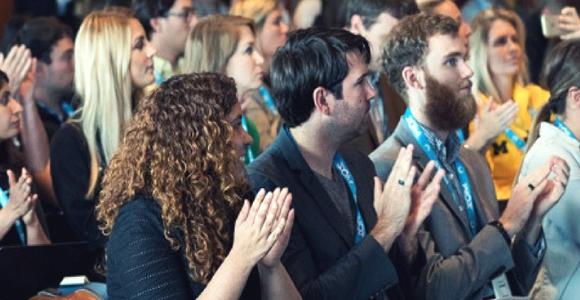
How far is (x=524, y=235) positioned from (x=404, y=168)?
82 cm

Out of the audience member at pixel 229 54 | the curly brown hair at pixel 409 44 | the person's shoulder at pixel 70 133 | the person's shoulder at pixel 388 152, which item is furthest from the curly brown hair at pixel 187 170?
the audience member at pixel 229 54

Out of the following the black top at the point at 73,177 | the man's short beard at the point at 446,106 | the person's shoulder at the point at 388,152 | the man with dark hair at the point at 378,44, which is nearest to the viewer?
the person's shoulder at the point at 388,152

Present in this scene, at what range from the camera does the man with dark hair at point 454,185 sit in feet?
13.4

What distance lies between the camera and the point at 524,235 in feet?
14.3

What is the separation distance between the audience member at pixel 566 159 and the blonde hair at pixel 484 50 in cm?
183

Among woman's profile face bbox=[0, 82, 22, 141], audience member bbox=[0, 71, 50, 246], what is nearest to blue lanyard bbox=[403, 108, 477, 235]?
audience member bbox=[0, 71, 50, 246]

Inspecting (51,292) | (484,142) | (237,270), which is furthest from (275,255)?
(484,142)

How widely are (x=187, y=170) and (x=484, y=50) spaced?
3.81m

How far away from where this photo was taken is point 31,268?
164 inches

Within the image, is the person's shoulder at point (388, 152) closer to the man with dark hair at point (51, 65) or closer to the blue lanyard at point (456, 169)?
the blue lanyard at point (456, 169)

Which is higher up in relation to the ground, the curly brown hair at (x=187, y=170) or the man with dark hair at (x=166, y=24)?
→ the curly brown hair at (x=187, y=170)

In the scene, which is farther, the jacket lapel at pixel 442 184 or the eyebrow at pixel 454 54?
the eyebrow at pixel 454 54

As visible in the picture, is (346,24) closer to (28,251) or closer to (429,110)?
(429,110)

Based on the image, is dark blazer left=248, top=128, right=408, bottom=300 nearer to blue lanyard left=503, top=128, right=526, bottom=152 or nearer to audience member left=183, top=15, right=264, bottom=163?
audience member left=183, top=15, right=264, bottom=163
